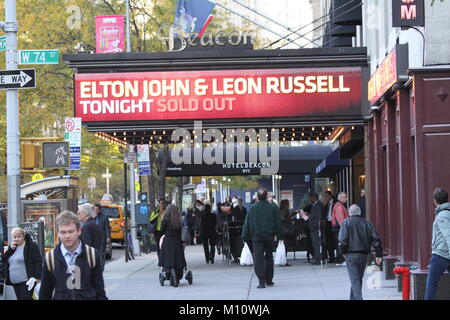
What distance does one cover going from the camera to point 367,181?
81.6 feet

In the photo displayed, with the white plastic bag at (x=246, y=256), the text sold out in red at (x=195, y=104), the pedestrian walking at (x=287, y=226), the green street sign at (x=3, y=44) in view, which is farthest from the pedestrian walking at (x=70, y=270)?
the pedestrian walking at (x=287, y=226)

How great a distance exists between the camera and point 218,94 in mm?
21984

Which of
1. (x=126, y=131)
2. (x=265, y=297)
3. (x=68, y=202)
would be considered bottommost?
(x=265, y=297)

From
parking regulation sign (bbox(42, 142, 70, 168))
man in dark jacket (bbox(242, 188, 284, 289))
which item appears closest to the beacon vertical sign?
man in dark jacket (bbox(242, 188, 284, 289))

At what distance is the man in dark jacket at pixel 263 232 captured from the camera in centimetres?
1867

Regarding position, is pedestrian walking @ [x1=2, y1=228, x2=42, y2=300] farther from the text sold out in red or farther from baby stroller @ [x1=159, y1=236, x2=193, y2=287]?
the text sold out in red

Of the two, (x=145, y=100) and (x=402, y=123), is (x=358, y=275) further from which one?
(x=145, y=100)

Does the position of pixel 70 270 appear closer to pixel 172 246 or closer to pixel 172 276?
pixel 172 246

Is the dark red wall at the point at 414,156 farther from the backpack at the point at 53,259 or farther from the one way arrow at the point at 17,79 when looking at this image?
the backpack at the point at 53,259

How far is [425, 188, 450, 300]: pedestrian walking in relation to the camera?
43.0 feet

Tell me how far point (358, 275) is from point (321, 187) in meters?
38.0

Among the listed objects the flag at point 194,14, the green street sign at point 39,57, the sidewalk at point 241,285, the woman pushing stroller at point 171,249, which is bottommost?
the sidewalk at point 241,285

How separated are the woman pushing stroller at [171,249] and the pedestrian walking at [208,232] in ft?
25.8

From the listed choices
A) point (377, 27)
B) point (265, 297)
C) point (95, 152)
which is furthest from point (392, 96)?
point (95, 152)
